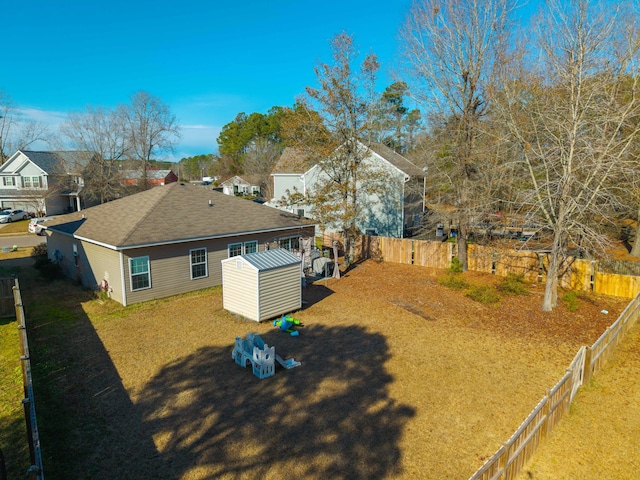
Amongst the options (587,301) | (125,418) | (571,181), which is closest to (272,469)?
(125,418)

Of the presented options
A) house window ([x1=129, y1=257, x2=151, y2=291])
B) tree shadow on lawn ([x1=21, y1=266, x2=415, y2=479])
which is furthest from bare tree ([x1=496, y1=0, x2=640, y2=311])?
house window ([x1=129, y1=257, x2=151, y2=291])

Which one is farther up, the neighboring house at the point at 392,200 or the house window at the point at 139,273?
the neighboring house at the point at 392,200

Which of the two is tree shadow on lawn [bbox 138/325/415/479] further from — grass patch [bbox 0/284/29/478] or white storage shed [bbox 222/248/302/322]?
white storage shed [bbox 222/248/302/322]

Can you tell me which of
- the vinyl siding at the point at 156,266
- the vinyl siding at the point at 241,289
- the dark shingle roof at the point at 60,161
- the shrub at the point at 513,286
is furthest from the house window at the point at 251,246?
the dark shingle roof at the point at 60,161

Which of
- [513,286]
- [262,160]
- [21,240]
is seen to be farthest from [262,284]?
[262,160]

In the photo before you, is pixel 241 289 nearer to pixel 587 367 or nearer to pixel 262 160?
pixel 587 367

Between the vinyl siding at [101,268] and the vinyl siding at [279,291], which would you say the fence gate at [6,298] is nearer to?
the vinyl siding at [101,268]

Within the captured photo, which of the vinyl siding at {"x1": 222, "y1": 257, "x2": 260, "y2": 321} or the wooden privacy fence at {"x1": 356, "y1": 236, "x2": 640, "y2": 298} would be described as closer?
the vinyl siding at {"x1": 222, "y1": 257, "x2": 260, "y2": 321}
